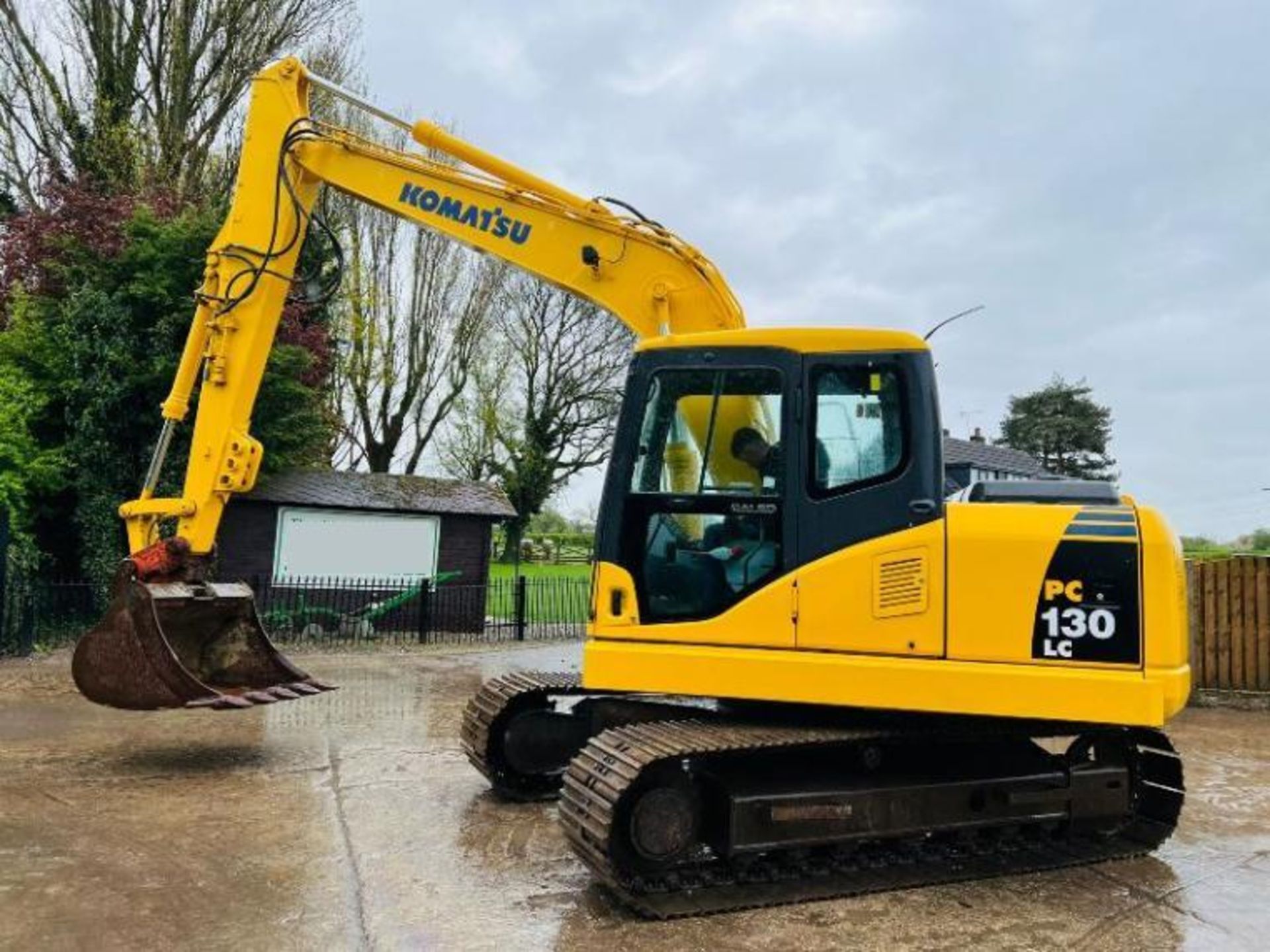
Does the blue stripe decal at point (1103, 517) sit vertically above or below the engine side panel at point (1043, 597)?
above

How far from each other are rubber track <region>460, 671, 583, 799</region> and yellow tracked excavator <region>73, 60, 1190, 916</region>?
75 cm

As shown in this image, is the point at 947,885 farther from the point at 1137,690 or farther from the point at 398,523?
the point at 398,523

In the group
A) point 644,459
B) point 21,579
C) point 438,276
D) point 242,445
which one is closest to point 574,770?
point 644,459

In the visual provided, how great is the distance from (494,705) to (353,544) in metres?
9.98

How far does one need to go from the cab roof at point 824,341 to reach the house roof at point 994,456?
98.7 feet

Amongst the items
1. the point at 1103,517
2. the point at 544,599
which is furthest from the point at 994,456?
the point at 1103,517

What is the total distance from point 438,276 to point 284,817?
21095mm

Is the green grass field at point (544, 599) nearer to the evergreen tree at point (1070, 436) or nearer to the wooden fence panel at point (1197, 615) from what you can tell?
the wooden fence panel at point (1197, 615)

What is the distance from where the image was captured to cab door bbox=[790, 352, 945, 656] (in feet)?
14.8

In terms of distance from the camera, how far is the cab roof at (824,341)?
472 centimetres

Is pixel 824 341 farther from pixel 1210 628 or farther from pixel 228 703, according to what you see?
pixel 1210 628

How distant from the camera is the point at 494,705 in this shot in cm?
596

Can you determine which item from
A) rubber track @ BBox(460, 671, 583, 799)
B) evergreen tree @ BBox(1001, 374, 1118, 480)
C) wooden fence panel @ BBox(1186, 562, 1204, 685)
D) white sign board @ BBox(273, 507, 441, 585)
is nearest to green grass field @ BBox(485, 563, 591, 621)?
white sign board @ BBox(273, 507, 441, 585)

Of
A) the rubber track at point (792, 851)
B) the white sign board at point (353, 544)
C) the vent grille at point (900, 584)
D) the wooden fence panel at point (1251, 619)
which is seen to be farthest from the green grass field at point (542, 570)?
the vent grille at point (900, 584)
